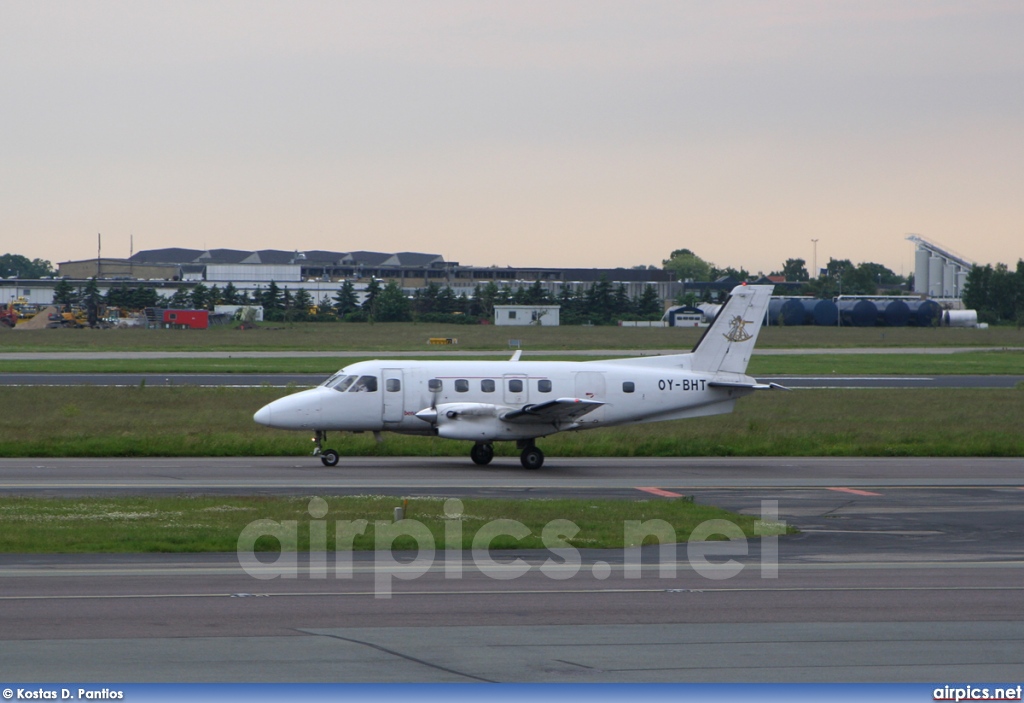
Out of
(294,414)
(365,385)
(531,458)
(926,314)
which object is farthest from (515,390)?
(926,314)

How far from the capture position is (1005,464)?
28.4 meters

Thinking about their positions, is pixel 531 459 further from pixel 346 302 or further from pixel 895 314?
pixel 346 302

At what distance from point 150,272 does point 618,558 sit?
184754 millimetres

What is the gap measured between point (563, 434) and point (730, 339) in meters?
6.24

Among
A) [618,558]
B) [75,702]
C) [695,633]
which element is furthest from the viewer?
[618,558]

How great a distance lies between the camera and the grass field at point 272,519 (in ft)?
52.3

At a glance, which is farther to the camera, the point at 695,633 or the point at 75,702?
the point at 695,633

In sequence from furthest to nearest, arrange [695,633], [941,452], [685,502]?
[941,452], [685,502], [695,633]

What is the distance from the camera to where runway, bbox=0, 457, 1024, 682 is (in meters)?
9.80

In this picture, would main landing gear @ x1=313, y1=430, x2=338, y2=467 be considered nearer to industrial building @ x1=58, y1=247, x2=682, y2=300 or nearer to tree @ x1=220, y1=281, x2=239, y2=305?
tree @ x1=220, y1=281, x2=239, y2=305

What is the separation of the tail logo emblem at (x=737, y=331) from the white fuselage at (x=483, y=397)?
3.98 feet

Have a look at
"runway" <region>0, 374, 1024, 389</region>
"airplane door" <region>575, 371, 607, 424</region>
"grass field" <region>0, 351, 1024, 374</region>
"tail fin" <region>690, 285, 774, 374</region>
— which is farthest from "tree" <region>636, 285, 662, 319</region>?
"airplane door" <region>575, 371, 607, 424</region>

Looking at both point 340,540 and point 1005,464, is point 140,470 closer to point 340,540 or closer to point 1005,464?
point 340,540


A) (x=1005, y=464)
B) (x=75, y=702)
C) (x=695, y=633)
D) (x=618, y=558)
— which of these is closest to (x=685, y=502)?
(x=618, y=558)
